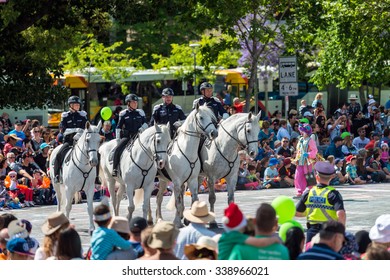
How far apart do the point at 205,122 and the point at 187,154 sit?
0.81 m

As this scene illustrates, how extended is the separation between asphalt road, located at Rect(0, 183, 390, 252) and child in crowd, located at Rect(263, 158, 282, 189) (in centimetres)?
68

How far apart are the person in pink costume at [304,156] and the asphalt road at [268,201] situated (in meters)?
1.09

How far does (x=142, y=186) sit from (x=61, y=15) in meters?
4.71

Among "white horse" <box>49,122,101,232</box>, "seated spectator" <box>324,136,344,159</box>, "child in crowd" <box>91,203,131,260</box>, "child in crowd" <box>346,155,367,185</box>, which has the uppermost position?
"child in crowd" <box>91,203,131,260</box>

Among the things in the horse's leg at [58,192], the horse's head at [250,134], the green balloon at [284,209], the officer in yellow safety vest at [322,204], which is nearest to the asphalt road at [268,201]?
the horse's leg at [58,192]

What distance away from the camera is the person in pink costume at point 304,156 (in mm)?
27766

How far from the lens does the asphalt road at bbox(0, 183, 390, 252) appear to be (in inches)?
940

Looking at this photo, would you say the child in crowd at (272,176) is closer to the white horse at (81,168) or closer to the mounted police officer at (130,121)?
the mounted police officer at (130,121)

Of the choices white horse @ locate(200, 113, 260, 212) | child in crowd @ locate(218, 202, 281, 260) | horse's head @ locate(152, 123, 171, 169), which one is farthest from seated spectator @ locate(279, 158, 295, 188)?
child in crowd @ locate(218, 202, 281, 260)

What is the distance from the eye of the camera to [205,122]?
22688mm

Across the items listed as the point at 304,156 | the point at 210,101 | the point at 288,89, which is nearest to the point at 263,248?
the point at 210,101

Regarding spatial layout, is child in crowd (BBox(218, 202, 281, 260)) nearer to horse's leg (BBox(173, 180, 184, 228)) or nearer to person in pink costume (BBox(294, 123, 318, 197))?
horse's leg (BBox(173, 180, 184, 228))

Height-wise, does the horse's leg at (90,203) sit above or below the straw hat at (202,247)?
below
